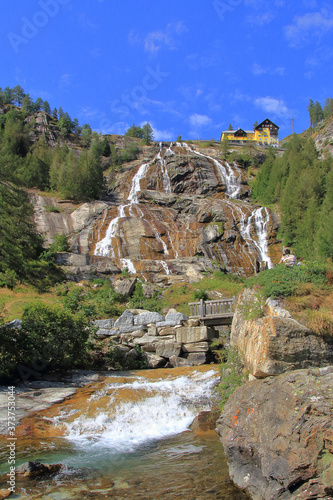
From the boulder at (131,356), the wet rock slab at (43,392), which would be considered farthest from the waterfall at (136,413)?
the boulder at (131,356)

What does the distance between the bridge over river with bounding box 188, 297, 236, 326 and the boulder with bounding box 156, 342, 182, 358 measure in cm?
207

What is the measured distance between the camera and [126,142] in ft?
262

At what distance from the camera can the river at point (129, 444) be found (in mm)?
5773

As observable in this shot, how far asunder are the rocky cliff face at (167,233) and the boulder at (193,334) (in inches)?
501

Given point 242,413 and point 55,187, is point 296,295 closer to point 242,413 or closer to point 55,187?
point 242,413

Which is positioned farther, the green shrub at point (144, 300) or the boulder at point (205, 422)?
the green shrub at point (144, 300)

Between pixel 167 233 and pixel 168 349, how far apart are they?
78.0 ft

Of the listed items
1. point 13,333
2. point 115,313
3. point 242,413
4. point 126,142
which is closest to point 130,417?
point 242,413

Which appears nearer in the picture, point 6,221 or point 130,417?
point 130,417

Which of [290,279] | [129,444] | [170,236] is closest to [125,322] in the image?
[129,444]

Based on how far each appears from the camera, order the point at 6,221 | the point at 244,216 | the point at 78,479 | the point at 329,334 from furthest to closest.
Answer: the point at 244,216 → the point at 6,221 → the point at 329,334 → the point at 78,479

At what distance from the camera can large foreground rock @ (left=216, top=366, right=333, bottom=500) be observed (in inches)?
175

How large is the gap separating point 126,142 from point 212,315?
228 feet

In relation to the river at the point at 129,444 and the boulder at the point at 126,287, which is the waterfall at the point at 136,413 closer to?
the river at the point at 129,444
